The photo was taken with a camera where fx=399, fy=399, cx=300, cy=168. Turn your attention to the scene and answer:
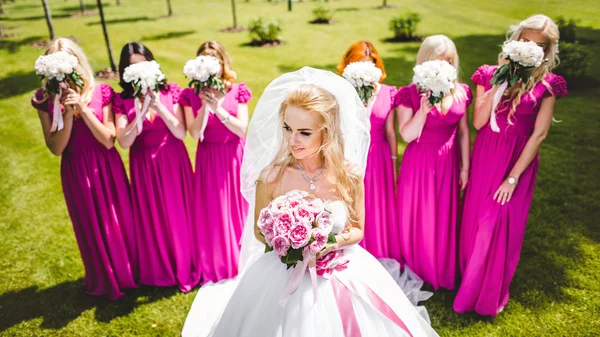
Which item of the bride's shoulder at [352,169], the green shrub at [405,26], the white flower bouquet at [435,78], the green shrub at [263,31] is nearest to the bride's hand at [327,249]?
the bride's shoulder at [352,169]

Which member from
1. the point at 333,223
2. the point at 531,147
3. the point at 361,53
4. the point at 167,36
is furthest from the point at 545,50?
the point at 167,36

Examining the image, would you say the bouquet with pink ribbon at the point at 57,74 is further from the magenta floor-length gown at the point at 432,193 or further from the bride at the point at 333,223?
the magenta floor-length gown at the point at 432,193

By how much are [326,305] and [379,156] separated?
2319 millimetres

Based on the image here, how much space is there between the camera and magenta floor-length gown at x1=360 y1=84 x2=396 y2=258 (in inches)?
179

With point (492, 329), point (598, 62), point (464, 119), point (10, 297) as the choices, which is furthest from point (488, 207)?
point (598, 62)

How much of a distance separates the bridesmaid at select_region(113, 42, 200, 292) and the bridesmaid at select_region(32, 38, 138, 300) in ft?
0.46

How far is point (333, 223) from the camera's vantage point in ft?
9.01

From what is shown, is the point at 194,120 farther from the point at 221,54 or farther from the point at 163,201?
the point at 163,201

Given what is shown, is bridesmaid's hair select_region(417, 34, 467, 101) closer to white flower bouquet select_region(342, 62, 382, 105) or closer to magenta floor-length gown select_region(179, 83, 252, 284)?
white flower bouquet select_region(342, 62, 382, 105)

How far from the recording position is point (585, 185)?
6918 millimetres

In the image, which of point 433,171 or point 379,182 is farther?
point 379,182

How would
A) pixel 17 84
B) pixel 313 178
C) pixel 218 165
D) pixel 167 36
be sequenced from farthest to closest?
pixel 167 36 < pixel 17 84 < pixel 218 165 < pixel 313 178

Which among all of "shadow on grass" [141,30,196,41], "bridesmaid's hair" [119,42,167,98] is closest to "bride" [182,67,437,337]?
"bridesmaid's hair" [119,42,167,98]

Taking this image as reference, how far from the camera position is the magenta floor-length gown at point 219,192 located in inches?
180
